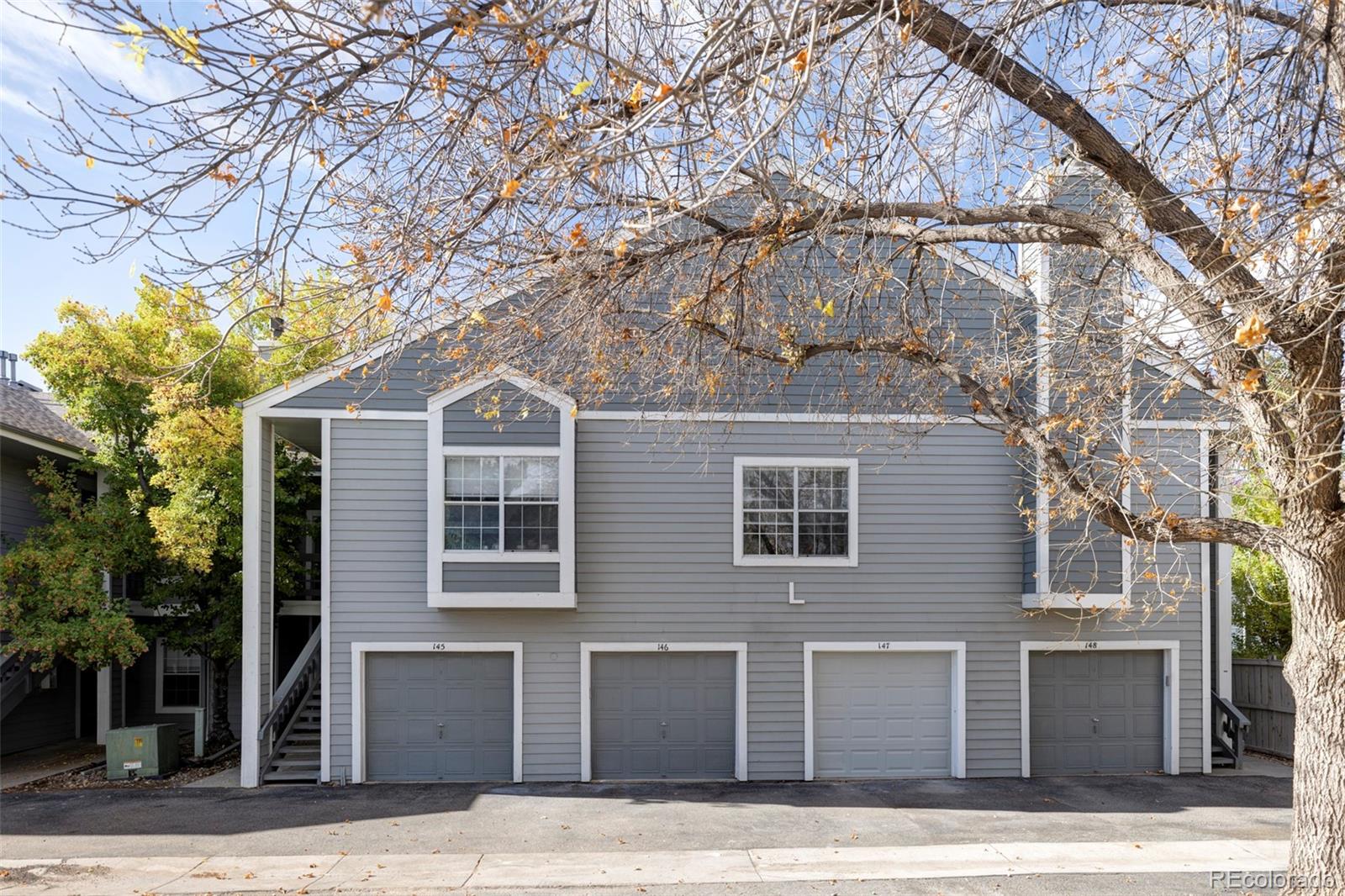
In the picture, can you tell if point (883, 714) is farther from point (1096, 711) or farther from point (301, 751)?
point (301, 751)

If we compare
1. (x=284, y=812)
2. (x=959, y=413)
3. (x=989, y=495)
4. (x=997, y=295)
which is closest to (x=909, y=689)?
(x=989, y=495)

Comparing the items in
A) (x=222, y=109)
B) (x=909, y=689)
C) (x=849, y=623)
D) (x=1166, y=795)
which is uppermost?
(x=222, y=109)

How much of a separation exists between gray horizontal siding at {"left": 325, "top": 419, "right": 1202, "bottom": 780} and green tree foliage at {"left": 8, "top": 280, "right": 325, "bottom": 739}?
2.45 meters

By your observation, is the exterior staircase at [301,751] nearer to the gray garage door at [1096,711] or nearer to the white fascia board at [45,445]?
the white fascia board at [45,445]

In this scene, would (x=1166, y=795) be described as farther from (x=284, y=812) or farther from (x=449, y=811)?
(x=284, y=812)

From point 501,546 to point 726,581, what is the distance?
9.40ft

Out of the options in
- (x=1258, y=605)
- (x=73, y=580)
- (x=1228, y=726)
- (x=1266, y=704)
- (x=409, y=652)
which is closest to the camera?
(x=409, y=652)

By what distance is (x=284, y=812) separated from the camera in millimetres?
10375

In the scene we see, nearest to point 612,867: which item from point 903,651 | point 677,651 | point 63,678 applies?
point 677,651

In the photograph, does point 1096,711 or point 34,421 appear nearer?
point 1096,711

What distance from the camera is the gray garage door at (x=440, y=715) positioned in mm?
12070

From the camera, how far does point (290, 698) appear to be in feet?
41.8

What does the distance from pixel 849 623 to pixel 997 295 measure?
4.64 meters

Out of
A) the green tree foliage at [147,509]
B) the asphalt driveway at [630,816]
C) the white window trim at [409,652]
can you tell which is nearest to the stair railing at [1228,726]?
the asphalt driveway at [630,816]
